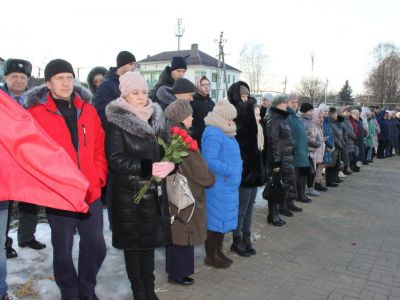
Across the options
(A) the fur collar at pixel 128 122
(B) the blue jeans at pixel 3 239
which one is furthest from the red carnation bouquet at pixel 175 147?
(B) the blue jeans at pixel 3 239

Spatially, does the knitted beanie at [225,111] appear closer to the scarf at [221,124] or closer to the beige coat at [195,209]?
the scarf at [221,124]

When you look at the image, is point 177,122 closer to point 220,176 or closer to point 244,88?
point 220,176

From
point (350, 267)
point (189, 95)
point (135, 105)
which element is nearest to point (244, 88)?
point (189, 95)

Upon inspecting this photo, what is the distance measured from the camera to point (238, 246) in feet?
17.1

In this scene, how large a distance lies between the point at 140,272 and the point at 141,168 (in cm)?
99

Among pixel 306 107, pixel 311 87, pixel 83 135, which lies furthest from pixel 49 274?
pixel 311 87

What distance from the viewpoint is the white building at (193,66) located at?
65.2m

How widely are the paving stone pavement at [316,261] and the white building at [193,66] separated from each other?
56.8m

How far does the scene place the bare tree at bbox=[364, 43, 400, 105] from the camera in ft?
231

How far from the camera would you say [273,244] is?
5.61 meters

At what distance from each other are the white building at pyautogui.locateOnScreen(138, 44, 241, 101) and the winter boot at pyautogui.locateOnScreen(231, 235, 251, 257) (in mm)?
58474

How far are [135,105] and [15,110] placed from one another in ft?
4.12

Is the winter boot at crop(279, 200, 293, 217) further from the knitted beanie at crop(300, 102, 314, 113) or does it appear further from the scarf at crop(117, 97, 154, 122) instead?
the scarf at crop(117, 97, 154, 122)

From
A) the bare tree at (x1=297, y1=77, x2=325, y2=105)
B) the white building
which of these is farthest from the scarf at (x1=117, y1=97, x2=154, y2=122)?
the bare tree at (x1=297, y1=77, x2=325, y2=105)
